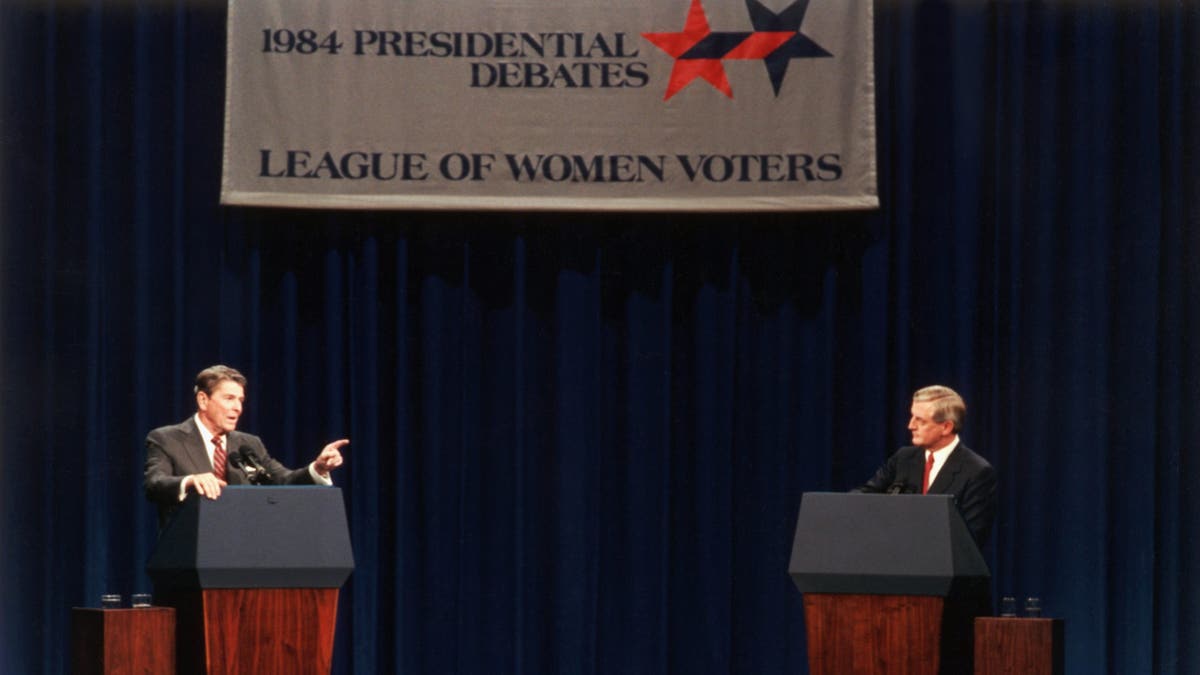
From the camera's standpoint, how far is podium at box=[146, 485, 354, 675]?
418 centimetres

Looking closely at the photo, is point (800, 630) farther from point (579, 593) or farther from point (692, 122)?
point (692, 122)

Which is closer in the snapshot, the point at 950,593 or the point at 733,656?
the point at 950,593

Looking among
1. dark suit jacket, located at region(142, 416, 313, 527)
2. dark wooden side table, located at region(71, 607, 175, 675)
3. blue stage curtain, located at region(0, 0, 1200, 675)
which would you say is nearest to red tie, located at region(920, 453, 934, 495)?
blue stage curtain, located at region(0, 0, 1200, 675)

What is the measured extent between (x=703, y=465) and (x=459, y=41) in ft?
6.71

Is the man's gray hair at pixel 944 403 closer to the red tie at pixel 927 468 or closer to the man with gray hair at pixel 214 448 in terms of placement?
the red tie at pixel 927 468

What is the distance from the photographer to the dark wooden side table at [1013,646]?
15.1ft

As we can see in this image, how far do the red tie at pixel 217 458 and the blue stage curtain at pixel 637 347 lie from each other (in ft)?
3.55

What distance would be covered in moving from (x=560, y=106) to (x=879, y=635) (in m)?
2.91

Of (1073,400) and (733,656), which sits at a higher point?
(1073,400)

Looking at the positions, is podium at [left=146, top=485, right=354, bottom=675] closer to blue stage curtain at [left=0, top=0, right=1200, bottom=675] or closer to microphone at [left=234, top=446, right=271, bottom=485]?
microphone at [left=234, top=446, right=271, bottom=485]

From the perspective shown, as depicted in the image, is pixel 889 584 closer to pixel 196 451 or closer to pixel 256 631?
pixel 256 631

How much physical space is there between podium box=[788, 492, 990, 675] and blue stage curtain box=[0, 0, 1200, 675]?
1.91 m

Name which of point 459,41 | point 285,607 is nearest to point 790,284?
point 459,41

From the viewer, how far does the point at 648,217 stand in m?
6.45
